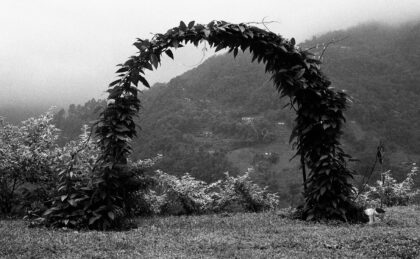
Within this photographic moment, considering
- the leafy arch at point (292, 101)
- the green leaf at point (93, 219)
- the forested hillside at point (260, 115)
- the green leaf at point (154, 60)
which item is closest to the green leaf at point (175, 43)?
the leafy arch at point (292, 101)

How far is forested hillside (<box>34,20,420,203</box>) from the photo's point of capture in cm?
11006

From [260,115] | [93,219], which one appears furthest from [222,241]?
[260,115]

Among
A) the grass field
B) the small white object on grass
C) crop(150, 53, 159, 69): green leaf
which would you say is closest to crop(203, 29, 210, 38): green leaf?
crop(150, 53, 159, 69): green leaf

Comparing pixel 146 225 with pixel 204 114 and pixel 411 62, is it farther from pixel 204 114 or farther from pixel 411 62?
pixel 411 62

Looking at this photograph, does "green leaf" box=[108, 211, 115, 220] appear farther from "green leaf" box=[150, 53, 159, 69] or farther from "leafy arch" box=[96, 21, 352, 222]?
"green leaf" box=[150, 53, 159, 69]

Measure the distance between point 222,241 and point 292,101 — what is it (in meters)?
5.40

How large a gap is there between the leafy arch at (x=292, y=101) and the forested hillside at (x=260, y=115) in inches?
3103

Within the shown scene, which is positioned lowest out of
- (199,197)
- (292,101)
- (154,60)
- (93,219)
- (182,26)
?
(93,219)

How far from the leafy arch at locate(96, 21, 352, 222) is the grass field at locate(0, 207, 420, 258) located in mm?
1336

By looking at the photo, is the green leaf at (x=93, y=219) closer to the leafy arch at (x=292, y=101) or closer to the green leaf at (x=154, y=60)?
the leafy arch at (x=292, y=101)

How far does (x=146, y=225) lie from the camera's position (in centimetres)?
1105

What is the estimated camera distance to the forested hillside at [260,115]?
110 m

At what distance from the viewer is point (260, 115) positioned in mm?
151250

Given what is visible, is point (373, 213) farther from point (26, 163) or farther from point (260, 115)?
point (260, 115)
